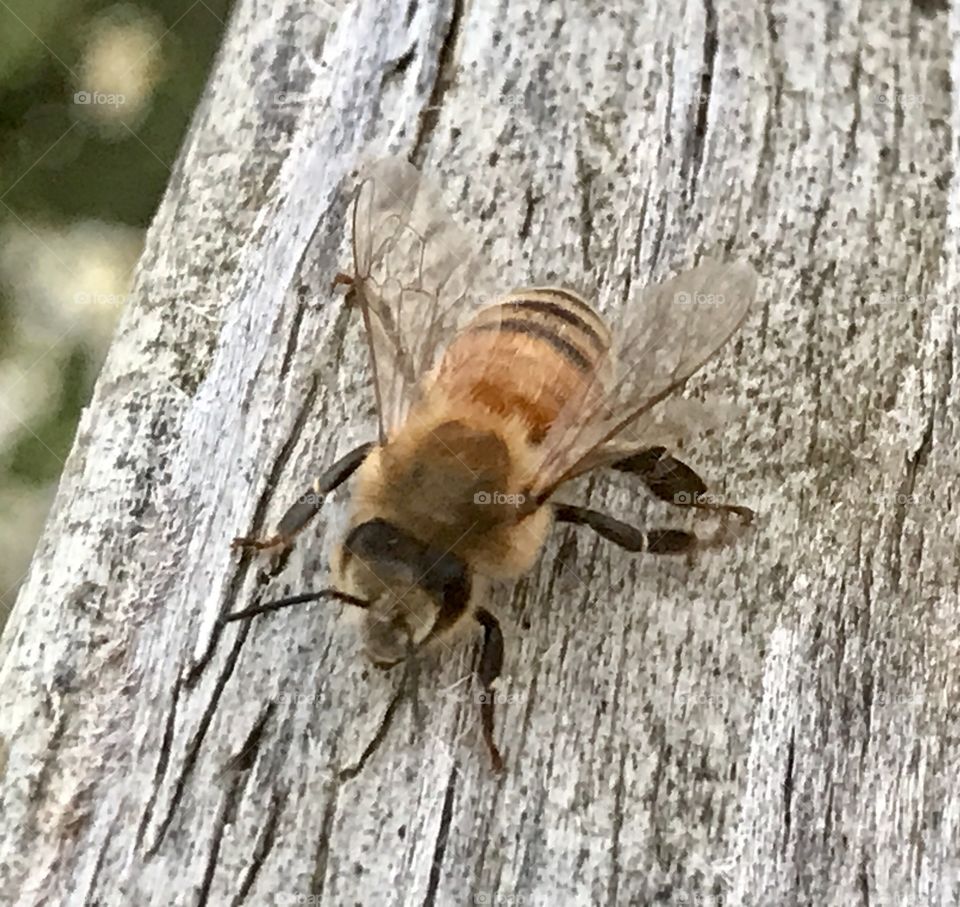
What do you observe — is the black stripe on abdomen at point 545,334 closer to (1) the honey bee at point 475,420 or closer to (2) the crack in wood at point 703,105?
(1) the honey bee at point 475,420

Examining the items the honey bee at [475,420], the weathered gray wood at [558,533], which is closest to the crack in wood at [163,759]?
the weathered gray wood at [558,533]

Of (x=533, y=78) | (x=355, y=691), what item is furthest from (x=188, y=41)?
(x=355, y=691)

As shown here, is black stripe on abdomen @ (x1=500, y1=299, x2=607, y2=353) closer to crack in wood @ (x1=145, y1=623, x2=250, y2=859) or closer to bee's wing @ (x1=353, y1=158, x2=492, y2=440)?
bee's wing @ (x1=353, y1=158, x2=492, y2=440)

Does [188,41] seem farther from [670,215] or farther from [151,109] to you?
[670,215]

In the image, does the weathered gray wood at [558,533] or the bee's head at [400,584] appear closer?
the weathered gray wood at [558,533]

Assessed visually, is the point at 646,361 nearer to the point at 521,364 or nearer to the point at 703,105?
the point at 521,364

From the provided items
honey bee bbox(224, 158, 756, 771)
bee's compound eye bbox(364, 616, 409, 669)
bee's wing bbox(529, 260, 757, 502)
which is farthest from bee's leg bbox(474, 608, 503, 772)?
bee's wing bbox(529, 260, 757, 502)
